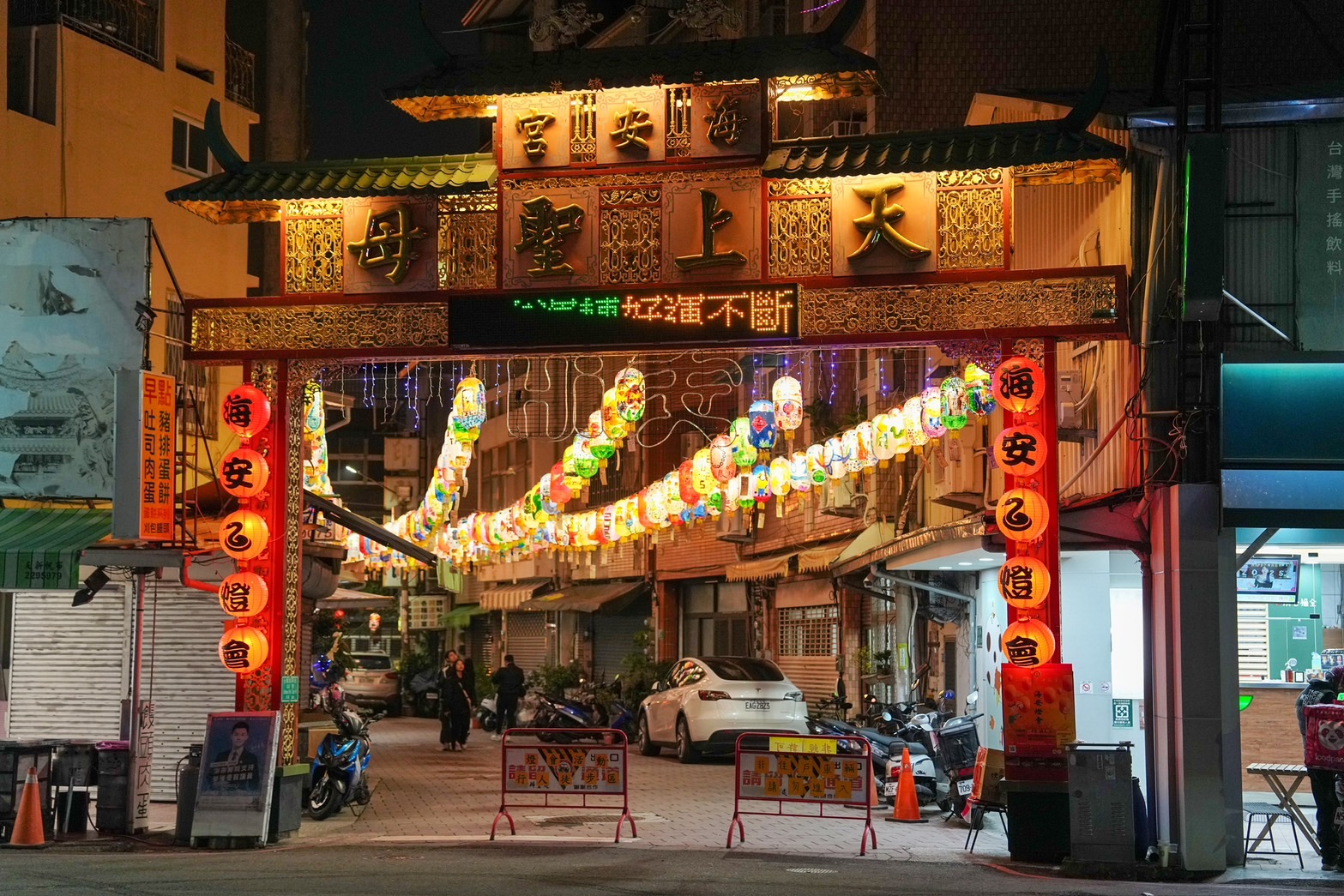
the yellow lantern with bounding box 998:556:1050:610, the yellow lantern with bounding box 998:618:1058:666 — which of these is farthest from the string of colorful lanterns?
the yellow lantern with bounding box 998:618:1058:666

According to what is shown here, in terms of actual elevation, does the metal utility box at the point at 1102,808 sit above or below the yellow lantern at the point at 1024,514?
below

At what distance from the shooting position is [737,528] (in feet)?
118

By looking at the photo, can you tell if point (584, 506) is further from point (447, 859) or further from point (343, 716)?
point (447, 859)

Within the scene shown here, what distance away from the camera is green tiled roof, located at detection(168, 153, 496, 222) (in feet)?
53.8

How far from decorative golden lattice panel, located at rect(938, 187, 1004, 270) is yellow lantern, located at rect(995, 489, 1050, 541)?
2375 mm

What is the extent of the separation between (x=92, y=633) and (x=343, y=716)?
375 centimetres

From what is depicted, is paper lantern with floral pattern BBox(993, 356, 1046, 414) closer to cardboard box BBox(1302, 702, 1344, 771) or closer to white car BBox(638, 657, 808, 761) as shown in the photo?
cardboard box BBox(1302, 702, 1344, 771)

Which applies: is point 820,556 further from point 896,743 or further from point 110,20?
point 110,20

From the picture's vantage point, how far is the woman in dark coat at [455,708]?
30125 millimetres

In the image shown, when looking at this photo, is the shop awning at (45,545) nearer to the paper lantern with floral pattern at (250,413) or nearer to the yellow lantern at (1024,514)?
the paper lantern with floral pattern at (250,413)

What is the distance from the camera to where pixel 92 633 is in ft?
66.9

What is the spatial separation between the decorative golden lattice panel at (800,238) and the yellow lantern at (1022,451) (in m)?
2.52

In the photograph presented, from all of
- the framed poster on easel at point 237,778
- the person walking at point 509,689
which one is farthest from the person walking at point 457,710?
the framed poster on easel at point 237,778

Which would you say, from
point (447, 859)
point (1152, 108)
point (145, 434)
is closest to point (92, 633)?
point (145, 434)
